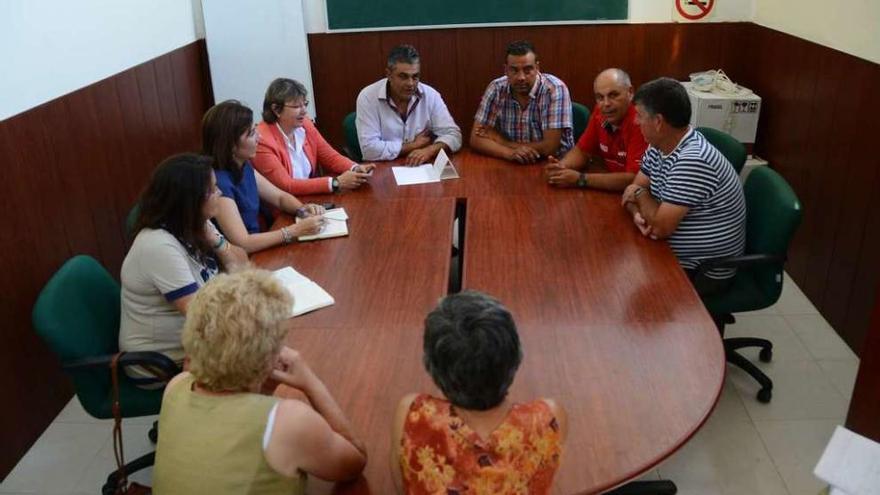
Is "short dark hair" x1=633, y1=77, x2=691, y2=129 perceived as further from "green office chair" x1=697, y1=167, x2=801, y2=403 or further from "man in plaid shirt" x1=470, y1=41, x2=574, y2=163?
"man in plaid shirt" x1=470, y1=41, x2=574, y2=163

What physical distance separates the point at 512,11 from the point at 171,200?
312 centimetres

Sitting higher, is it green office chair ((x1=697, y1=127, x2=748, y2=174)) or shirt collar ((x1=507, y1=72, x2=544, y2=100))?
shirt collar ((x1=507, y1=72, x2=544, y2=100))

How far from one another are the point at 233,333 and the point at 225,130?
1403 millimetres

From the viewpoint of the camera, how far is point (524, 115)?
366cm

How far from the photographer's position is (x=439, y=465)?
1308mm

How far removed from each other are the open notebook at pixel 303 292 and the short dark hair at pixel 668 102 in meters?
1.32

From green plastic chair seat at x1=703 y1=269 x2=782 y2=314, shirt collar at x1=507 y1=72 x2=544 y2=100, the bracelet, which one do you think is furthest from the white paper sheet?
green plastic chair seat at x1=703 y1=269 x2=782 y2=314

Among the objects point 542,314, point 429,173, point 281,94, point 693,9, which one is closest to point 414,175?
point 429,173

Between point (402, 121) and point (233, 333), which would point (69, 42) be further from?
point (233, 333)

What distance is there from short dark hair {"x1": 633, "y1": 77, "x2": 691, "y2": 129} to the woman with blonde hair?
162 centimetres

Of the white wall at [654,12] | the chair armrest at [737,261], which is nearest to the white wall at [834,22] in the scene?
the white wall at [654,12]

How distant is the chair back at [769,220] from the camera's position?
102 inches

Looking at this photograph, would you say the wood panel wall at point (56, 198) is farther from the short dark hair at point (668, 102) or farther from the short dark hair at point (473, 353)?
the short dark hair at point (668, 102)

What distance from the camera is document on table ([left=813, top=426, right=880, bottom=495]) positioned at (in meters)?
1.62
